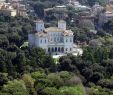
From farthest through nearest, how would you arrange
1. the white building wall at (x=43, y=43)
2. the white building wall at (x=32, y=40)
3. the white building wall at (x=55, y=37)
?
the white building wall at (x=55, y=37), the white building wall at (x=32, y=40), the white building wall at (x=43, y=43)

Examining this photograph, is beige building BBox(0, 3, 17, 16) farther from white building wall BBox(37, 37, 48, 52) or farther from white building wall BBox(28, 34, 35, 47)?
white building wall BBox(37, 37, 48, 52)

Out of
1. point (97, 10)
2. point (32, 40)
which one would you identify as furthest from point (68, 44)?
point (97, 10)

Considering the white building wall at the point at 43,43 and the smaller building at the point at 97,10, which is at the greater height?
the white building wall at the point at 43,43

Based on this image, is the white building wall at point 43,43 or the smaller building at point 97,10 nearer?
the white building wall at point 43,43

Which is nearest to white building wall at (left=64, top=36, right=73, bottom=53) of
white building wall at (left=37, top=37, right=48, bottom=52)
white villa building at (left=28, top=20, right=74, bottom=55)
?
white villa building at (left=28, top=20, right=74, bottom=55)

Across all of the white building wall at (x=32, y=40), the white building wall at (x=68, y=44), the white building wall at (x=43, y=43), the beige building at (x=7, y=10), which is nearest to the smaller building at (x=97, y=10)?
the beige building at (x=7, y=10)

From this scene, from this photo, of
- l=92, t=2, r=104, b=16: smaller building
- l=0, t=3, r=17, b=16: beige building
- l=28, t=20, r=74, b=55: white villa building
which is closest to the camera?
l=28, t=20, r=74, b=55: white villa building

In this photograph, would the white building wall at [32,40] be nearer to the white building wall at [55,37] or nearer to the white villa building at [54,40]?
the white villa building at [54,40]

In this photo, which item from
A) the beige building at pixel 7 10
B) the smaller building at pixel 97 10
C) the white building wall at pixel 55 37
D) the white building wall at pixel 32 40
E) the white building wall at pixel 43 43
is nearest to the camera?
the white building wall at pixel 43 43

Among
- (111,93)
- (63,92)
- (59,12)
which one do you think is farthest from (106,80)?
(59,12)
